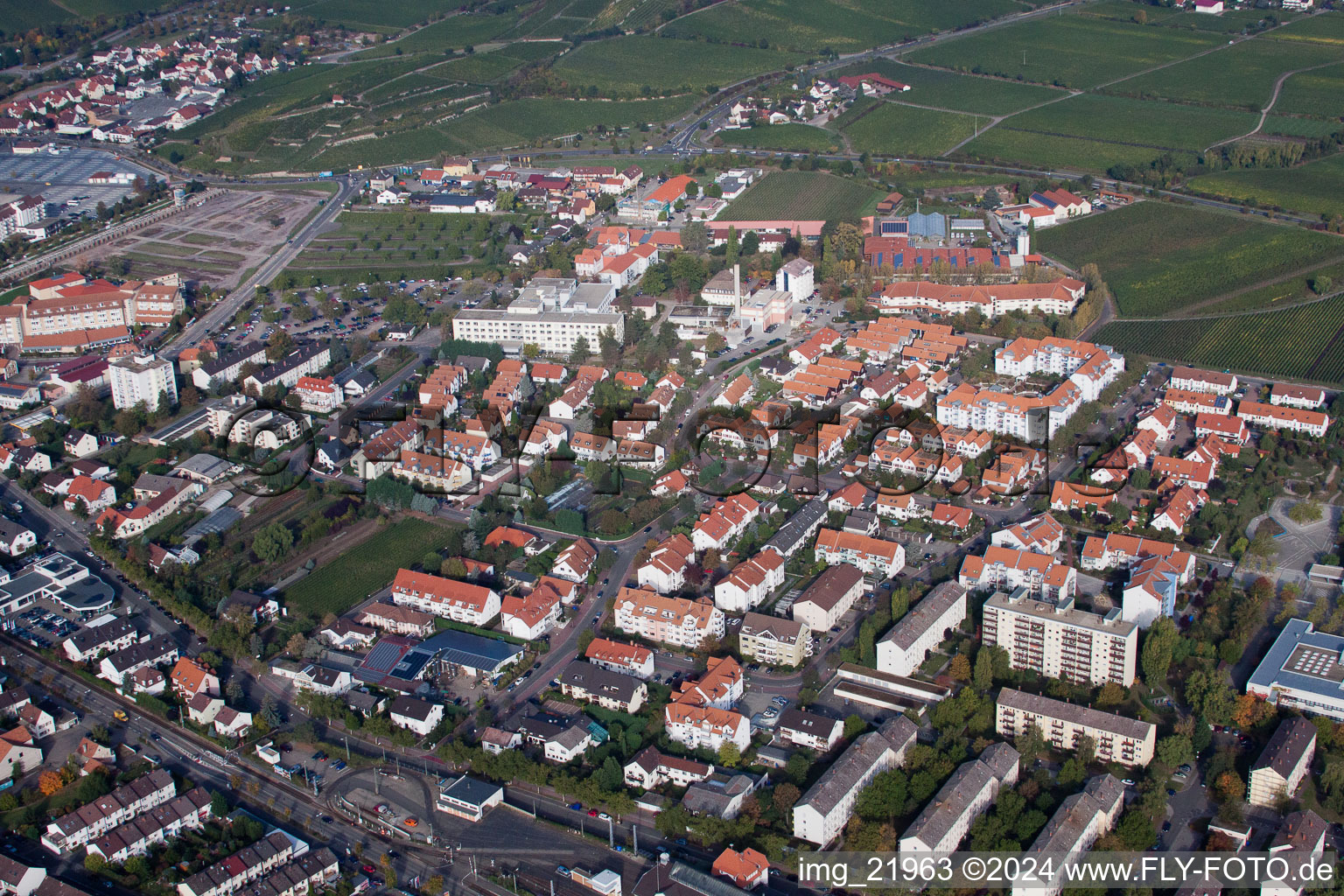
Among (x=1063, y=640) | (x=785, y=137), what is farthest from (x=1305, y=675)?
(x=785, y=137)

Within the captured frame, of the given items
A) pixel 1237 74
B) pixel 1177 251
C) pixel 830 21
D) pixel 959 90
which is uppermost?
pixel 830 21

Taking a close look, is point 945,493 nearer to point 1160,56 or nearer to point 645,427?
point 645,427

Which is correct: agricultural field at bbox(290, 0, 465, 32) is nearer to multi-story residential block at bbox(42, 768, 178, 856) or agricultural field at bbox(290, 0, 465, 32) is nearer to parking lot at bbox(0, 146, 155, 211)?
parking lot at bbox(0, 146, 155, 211)

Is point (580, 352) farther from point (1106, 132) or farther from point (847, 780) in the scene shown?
point (1106, 132)

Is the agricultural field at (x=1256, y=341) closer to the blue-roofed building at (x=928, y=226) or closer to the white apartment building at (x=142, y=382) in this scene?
the blue-roofed building at (x=928, y=226)

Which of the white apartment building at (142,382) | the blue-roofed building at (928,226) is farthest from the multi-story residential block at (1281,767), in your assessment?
the white apartment building at (142,382)

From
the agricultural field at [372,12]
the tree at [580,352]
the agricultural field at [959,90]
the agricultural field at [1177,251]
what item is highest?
the agricultural field at [372,12]
